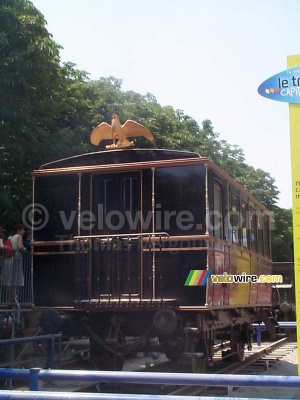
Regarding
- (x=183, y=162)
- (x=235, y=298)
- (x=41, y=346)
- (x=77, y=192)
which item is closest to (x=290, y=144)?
(x=183, y=162)

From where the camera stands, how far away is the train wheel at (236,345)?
12.6 m

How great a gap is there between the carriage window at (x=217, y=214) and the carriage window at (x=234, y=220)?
0.72 metres

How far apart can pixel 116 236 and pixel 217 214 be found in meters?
1.75

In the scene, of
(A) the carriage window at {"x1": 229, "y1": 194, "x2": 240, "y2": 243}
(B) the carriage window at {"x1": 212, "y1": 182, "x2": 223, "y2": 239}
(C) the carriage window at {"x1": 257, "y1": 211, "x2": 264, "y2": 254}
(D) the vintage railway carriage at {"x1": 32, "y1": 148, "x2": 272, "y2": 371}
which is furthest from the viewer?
(C) the carriage window at {"x1": 257, "y1": 211, "x2": 264, "y2": 254}

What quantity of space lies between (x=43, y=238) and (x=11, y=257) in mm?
1001

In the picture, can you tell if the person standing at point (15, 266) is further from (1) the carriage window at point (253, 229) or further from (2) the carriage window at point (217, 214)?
(1) the carriage window at point (253, 229)

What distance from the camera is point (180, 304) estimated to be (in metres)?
9.17

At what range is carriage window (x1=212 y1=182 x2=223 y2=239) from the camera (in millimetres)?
9808

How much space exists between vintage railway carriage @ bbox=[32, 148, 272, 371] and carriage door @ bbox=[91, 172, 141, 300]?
2 cm

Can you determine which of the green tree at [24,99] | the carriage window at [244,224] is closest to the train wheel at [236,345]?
the carriage window at [244,224]

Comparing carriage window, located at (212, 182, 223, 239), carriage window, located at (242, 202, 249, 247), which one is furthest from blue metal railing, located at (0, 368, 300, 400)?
carriage window, located at (242, 202, 249, 247)

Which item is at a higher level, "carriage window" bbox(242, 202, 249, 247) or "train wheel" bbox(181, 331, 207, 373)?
"carriage window" bbox(242, 202, 249, 247)

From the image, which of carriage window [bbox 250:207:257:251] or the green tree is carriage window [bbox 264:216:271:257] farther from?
the green tree

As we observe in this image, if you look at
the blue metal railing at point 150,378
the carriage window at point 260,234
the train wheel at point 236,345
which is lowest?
the train wheel at point 236,345
